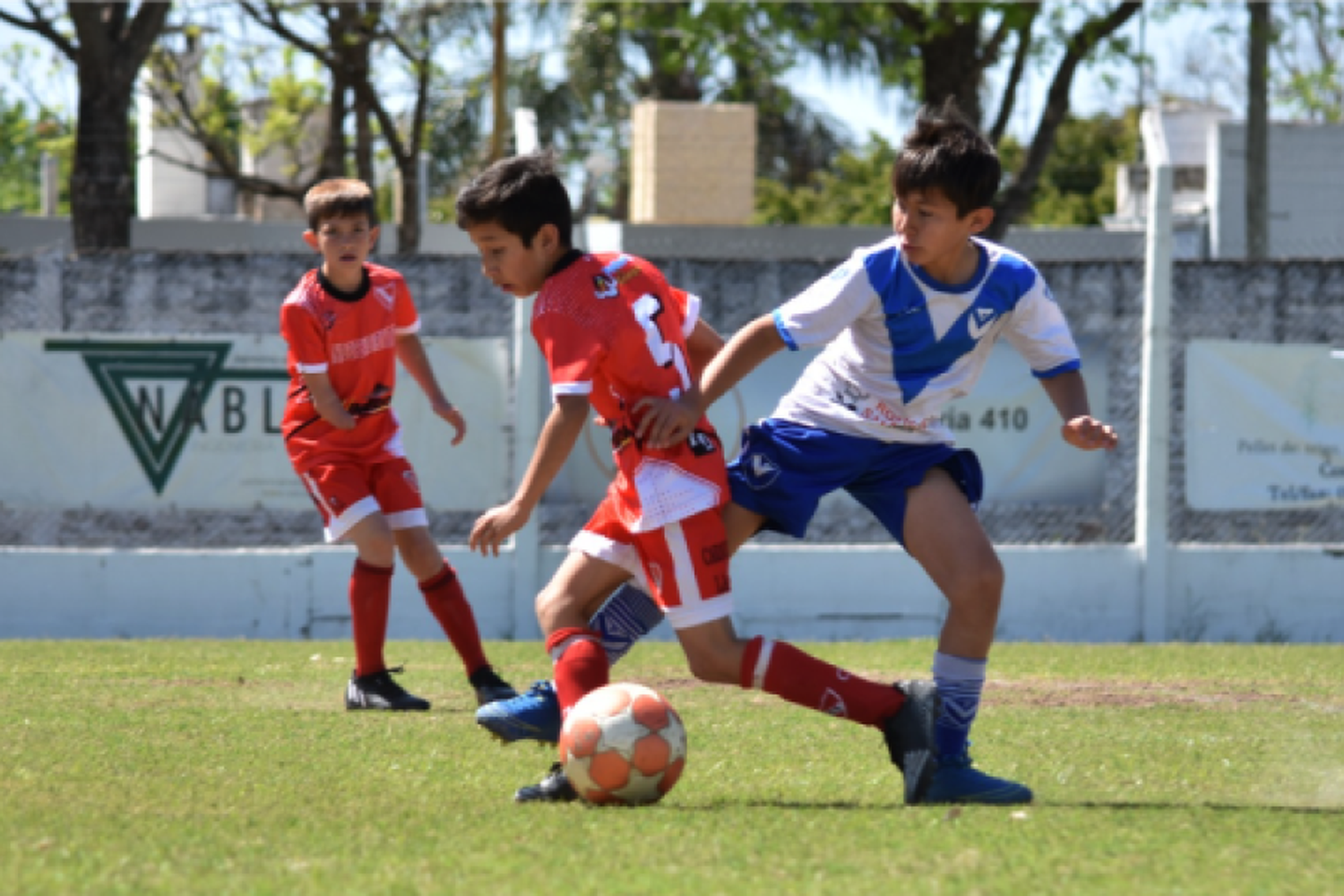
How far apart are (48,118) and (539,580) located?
23086 millimetres

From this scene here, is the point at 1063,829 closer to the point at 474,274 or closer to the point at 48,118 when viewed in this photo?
the point at 474,274

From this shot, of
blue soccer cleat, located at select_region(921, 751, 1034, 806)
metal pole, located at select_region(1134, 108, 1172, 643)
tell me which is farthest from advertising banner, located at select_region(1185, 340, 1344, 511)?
blue soccer cleat, located at select_region(921, 751, 1034, 806)

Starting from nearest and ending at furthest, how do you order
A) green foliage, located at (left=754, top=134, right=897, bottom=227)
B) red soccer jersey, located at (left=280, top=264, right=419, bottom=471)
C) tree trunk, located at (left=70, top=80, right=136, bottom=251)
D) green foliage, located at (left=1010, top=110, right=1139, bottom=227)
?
red soccer jersey, located at (left=280, top=264, right=419, bottom=471) < tree trunk, located at (left=70, top=80, right=136, bottom=251) < green foliage, located at (left=754, top=134, right=897, bottom=227) < green foliage, located at (left=1010, top=110, right=1139, bottom=227)

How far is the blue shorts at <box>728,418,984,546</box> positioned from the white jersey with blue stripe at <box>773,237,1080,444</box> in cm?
4

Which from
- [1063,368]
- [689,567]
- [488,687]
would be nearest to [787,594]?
[488,687]

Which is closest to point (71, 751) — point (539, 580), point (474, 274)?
point (539, 580)

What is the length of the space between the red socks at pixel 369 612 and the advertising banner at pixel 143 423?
3.39 m

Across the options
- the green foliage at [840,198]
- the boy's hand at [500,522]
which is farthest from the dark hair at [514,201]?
the green foliage at [840,198]

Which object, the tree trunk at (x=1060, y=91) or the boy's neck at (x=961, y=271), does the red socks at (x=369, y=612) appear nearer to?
the boy's neck at (x=961, y=271)

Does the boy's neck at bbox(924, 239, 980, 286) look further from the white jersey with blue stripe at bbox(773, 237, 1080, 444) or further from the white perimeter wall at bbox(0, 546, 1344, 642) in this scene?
the white perimeter wall at bbox(0, 546, 1344, 642)

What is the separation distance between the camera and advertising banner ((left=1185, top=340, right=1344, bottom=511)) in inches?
419

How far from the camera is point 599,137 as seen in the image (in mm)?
38125

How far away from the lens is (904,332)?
4.76 m

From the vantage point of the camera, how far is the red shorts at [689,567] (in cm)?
456
